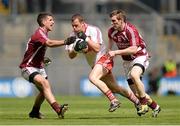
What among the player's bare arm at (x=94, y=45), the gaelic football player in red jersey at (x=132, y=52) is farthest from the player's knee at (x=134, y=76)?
the player's bare arm at (x=94, y=45)

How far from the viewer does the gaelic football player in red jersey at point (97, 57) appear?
57.6 feet

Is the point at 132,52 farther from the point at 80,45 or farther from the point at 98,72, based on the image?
the point at 80,45

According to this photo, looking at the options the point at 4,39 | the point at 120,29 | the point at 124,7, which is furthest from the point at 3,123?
the point at 124,7

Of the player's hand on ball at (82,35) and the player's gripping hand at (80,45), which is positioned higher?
the player's hand on ball at (82,35)

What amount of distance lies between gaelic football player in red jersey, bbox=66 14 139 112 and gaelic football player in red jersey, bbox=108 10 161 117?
1.19 ft

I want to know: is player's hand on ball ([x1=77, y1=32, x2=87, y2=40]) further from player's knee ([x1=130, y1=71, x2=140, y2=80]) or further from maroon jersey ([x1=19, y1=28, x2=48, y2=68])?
player's knee ([x1=130, y1=71, x2=140, y2=80])

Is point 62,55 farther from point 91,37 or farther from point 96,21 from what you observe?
point 91,37

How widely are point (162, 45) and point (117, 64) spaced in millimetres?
2302

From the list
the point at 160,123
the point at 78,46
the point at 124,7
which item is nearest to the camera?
the point at 160,123

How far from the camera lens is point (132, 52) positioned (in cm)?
1759

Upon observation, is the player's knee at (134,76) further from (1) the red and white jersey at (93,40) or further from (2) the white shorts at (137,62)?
(1) the red and white jersey at (93,40)

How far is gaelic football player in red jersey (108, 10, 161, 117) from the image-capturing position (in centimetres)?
1752

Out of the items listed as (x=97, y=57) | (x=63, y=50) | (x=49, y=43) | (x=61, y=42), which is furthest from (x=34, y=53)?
(x=63, y=50)

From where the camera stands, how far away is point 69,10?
43.5 meters
